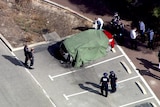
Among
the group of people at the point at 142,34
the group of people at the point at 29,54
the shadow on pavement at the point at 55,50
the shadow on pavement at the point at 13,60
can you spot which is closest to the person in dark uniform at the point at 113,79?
the shadow on pavement at the point at 55,50

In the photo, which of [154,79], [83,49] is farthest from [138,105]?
[83,49]

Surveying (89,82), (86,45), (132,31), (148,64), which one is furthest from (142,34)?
(89,82)

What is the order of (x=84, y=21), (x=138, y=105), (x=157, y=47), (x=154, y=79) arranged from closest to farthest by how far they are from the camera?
(x=138, y=105)
(x=154, y=79)
(x=157, y=47)
(x=84, y=21)

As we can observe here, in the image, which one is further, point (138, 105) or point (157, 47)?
point (157, 47)

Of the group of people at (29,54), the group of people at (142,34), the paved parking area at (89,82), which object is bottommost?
the paved parking area at (89,82)

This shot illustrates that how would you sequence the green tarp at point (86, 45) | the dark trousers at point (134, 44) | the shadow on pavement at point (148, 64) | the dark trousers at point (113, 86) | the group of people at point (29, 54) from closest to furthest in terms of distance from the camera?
the dark trousers at point (113, 86), the group of people at point (29, 54), the green tarp at point (86, 45), the shadow on pavement at point (148, 64), the dark trousers at point (134, 44)

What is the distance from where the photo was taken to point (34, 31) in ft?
97.6

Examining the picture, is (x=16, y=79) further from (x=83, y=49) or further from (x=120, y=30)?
(x=120, y=30)

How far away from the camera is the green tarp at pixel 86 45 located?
1051 inches

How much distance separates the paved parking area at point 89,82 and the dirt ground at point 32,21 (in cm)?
124

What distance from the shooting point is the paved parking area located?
24938mm

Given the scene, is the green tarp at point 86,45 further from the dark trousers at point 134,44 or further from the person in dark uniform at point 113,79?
the person in dark uniform at point 113,79

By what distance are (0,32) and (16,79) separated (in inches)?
180

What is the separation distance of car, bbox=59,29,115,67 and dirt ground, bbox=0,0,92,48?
8.19 ft
